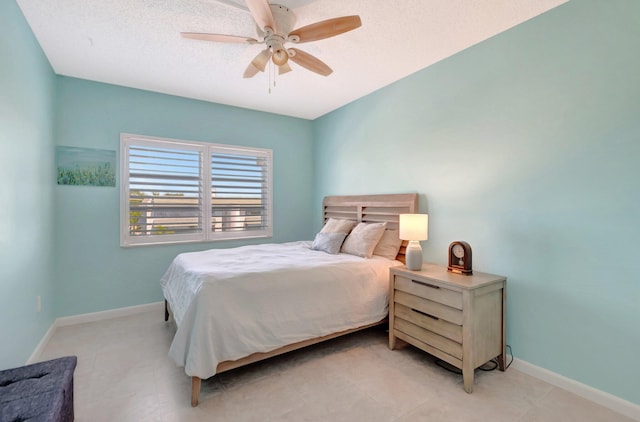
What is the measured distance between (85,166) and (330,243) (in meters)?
2.91

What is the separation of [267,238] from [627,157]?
3890 millimetres

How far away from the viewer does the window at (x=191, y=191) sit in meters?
3.47

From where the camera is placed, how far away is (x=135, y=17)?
218 centimetres

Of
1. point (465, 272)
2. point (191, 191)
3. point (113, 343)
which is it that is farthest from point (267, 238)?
point (465, 272)

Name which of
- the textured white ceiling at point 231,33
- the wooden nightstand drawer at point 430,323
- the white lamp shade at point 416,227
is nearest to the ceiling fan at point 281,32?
the textured white ceiling at point 231,33

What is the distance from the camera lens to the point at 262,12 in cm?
175

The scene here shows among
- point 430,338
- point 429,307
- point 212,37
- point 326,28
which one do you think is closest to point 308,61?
point 326,28

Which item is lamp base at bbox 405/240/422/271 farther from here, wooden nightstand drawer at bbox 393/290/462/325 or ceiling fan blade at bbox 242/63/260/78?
ceiling fan blade at bbox 242/63/260/78

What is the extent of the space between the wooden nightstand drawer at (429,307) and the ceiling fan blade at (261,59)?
225 cm

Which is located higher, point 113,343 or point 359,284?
point 359,284

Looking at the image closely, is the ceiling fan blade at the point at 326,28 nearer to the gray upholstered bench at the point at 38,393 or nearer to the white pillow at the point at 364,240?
the white pillow at the point at 364,240

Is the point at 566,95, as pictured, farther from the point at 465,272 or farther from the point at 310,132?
the point at 310,132

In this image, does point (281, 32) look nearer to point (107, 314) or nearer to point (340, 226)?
point (340, 226)

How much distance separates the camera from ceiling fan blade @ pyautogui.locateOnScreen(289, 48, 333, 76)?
7.23ft
